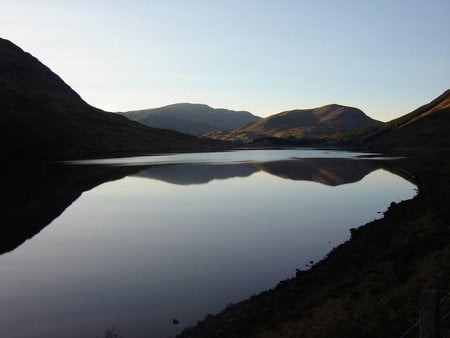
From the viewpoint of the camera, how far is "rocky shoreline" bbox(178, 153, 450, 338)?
46.9 feet

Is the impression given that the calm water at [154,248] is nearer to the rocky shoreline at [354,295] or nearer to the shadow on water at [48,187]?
the shadow on water at [48,187]

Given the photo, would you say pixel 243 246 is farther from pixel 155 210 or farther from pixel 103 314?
pixel 155 210

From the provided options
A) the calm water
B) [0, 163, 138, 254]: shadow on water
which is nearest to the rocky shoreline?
the calm water

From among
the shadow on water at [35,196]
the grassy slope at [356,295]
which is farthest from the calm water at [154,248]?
the grassy slope at [356,295]

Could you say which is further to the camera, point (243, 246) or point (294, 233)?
point (294, 233)

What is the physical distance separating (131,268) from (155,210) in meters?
24.3

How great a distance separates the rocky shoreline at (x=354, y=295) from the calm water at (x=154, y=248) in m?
1.81

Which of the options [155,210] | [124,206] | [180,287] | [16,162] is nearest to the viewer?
[180,287]

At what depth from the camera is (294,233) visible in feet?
121

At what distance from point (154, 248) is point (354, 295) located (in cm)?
1780

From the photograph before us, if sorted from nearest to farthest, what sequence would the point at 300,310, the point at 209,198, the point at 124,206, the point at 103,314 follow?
the point at 300,310 < the point at 103,314 < the point at 124,206 < the point at 209,198

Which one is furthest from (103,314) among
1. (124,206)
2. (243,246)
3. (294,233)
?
(124,206)

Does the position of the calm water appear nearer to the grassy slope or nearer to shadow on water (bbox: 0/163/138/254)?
shadow on water (bbox: 0/163/138/254)

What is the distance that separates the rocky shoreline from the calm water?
5.94ft
